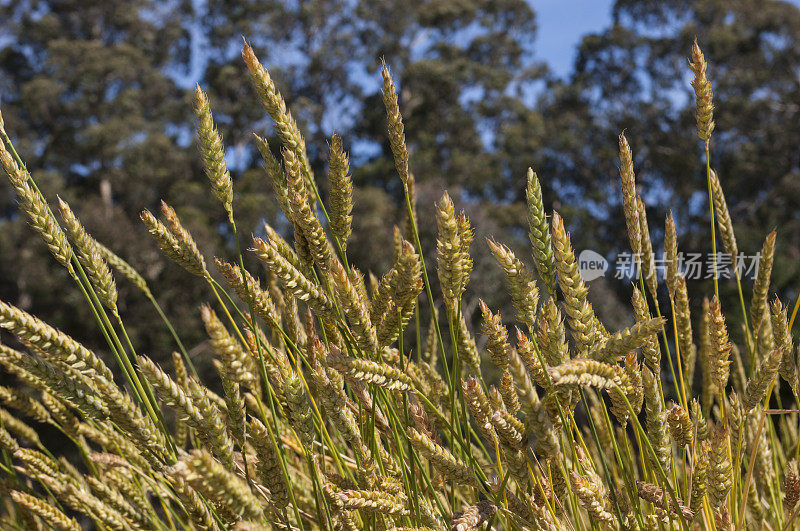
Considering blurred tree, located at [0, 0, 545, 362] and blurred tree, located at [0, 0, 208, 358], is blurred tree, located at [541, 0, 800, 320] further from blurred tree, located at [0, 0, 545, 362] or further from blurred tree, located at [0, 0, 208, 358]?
blurred tree, located at [0, 0, 208, 358]

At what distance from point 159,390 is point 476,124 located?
53.5 ft

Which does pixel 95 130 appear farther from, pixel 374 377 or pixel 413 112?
pixel 374 377

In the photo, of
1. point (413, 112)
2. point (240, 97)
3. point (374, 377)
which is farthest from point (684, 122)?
point (374, 377)

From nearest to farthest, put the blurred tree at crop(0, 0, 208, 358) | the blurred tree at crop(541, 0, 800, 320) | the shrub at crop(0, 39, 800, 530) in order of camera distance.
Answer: the shrub at crop(0, 39, 800, 530) → the blurred tree at crop(0, 0, 208, 358) → the blurred tree at crop(541, 0, 800, 320)

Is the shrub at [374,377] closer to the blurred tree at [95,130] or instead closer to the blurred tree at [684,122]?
A: the blurred tree at [95,130]

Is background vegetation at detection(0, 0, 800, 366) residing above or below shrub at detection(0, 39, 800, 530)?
above

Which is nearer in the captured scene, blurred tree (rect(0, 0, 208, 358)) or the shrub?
the shrub

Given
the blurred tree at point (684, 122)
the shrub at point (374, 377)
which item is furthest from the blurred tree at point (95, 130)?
the shrub at point (374, 377)

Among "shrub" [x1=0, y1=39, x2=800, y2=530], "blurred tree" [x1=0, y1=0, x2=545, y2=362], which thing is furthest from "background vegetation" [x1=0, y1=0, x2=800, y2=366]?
"shrub" [x1=0, y1=39, x2=800, y2=530]

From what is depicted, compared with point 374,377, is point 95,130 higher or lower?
higher

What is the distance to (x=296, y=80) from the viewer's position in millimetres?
15492

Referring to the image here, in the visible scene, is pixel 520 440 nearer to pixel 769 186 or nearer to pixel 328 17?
pixel 769 186

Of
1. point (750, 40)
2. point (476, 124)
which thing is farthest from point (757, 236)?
point (476, 124)

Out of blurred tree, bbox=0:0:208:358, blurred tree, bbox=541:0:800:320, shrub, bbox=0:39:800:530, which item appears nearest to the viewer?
shrub, bbox=0:39:800:530
